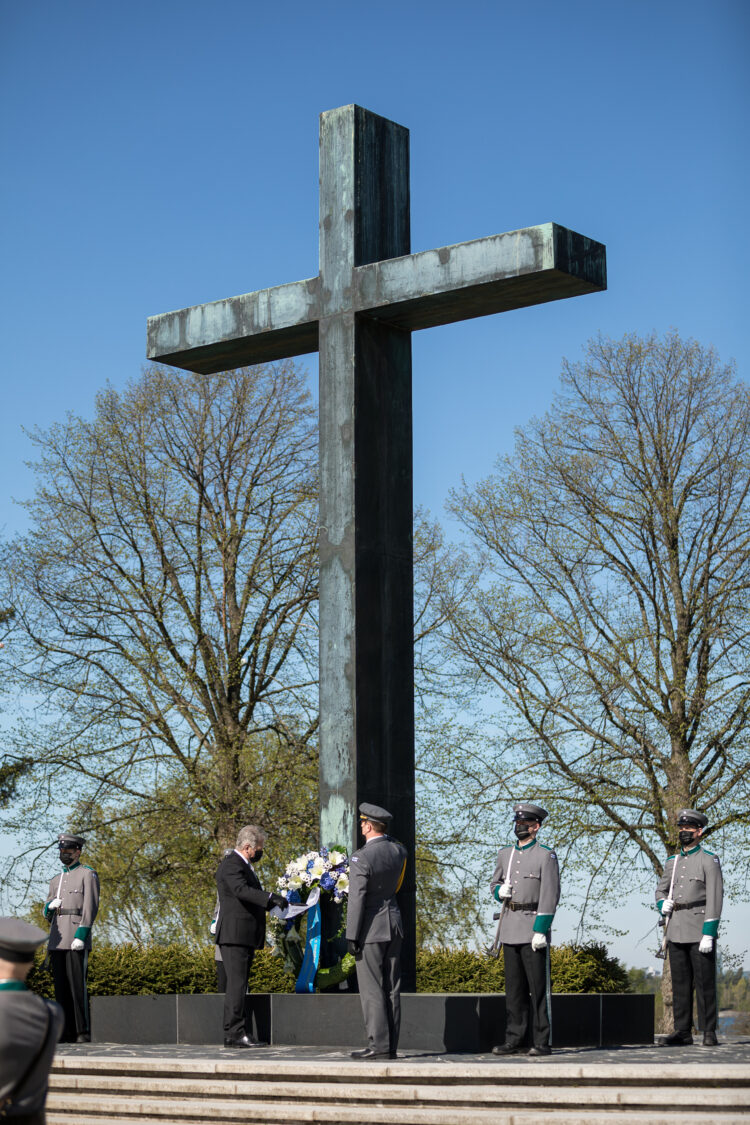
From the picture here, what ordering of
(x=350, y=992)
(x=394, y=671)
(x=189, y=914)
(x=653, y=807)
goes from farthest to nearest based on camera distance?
(x=189, y=914) → (x=653, y=807) → (x=394, y=671) → (x=350, y=992)

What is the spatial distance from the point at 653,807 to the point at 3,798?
10521 millimetres

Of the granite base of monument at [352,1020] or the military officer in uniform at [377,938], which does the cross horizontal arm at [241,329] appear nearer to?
the military officer in uniform at [377,938]

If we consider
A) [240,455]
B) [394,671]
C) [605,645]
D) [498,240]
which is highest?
[240,455]

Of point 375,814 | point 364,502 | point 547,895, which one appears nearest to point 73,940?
point 375,814

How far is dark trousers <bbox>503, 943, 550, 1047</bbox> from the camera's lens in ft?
32.6

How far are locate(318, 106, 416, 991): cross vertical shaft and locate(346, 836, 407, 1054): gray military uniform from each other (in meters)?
1.19

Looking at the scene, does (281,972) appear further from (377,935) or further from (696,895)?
(377,935)

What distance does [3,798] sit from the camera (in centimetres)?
2464

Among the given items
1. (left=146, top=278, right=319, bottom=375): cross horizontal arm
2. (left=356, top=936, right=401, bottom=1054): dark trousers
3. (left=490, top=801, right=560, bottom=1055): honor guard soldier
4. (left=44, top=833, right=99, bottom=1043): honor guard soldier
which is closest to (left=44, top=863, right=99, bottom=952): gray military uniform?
(left=44, top=833, right=99, bottom=1043): honor guard soldier

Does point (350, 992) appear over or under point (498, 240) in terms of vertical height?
under

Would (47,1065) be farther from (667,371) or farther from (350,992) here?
(667,371)

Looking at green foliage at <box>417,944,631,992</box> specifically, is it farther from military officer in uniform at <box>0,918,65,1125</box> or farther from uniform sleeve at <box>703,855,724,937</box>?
military officer in uniform at <box>0,918,65,1125</box>

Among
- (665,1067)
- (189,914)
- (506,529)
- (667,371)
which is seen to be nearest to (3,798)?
(189,914)

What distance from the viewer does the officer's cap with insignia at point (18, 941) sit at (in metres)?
4.12
